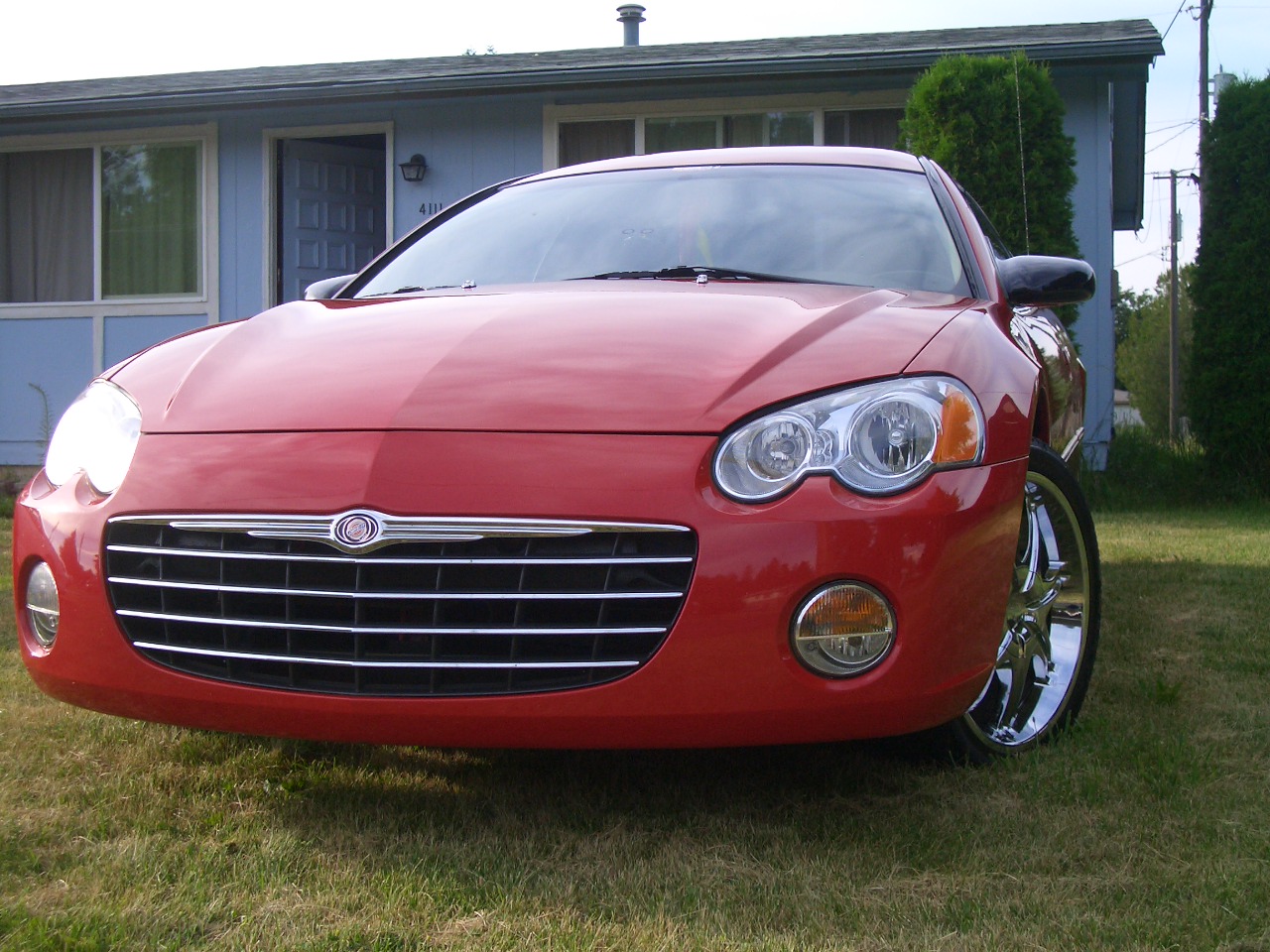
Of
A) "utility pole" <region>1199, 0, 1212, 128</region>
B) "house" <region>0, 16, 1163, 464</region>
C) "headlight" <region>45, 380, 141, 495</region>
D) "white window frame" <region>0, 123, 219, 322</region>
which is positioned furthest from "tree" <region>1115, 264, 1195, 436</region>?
"headlight" <region>45, 380, 141, 495</region>

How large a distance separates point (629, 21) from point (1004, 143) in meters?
8.36

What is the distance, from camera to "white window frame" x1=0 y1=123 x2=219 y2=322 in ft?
37.6

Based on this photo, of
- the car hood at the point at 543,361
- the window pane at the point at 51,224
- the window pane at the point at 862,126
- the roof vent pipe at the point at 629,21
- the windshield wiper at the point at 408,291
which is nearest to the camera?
the car hood at the point at 543,361

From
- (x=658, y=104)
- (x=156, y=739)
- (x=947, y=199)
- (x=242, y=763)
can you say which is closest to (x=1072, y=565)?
(x=947, y=199)

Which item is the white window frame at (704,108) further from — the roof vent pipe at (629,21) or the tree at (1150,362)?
the tree at (1150,362)

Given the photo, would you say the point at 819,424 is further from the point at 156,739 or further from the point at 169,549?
the point at 156,739

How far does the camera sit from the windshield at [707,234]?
3.17 meters

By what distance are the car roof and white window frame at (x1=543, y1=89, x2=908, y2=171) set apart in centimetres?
673

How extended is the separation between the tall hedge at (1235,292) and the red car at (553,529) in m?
7.45

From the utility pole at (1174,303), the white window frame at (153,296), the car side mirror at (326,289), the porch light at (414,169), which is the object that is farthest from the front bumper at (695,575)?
the utility pole at (1174,303)

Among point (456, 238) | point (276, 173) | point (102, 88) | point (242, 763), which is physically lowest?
point (242, 763)

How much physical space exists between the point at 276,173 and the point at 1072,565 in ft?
32.6

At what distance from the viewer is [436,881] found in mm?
2068

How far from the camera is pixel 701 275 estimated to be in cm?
312
